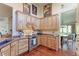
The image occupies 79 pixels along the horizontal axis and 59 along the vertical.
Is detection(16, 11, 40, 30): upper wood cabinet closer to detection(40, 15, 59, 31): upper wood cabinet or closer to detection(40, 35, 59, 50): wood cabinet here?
detection(40, 15, 59, 31): upper wood cabinet

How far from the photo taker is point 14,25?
1804mm

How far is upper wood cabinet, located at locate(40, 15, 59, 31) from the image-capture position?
73.0 inches

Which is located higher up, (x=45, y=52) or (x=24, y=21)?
(x=24, y=21)

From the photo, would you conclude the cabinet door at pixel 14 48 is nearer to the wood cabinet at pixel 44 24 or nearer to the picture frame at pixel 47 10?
the wood cabinet at pixel 44 24

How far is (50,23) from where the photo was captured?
6.13 ft

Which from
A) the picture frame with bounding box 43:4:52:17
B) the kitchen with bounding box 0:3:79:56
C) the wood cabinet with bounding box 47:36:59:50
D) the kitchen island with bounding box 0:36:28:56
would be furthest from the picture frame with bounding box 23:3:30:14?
the wood cabinet with bounding box 47:36:59:50

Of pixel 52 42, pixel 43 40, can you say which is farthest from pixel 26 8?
pixel 52 42

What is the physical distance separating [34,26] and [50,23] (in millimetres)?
253

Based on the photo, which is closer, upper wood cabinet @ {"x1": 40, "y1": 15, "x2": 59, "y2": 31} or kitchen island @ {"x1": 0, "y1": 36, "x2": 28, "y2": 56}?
kitchen island @ {"x1": 0, "y1": 36, "x2": 28, "y2": 56}

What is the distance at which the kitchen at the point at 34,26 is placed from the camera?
71.1 inches

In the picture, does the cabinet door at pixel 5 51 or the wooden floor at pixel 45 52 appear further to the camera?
the wooden floor at pixel 45 52

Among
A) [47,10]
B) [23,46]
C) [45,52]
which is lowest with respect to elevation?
[45,52]

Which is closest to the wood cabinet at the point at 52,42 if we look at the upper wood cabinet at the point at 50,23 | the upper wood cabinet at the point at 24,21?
the upper wood cabinet at the point at 50,23

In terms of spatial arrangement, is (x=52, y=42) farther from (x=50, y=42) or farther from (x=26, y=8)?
(x=26, y=8)
